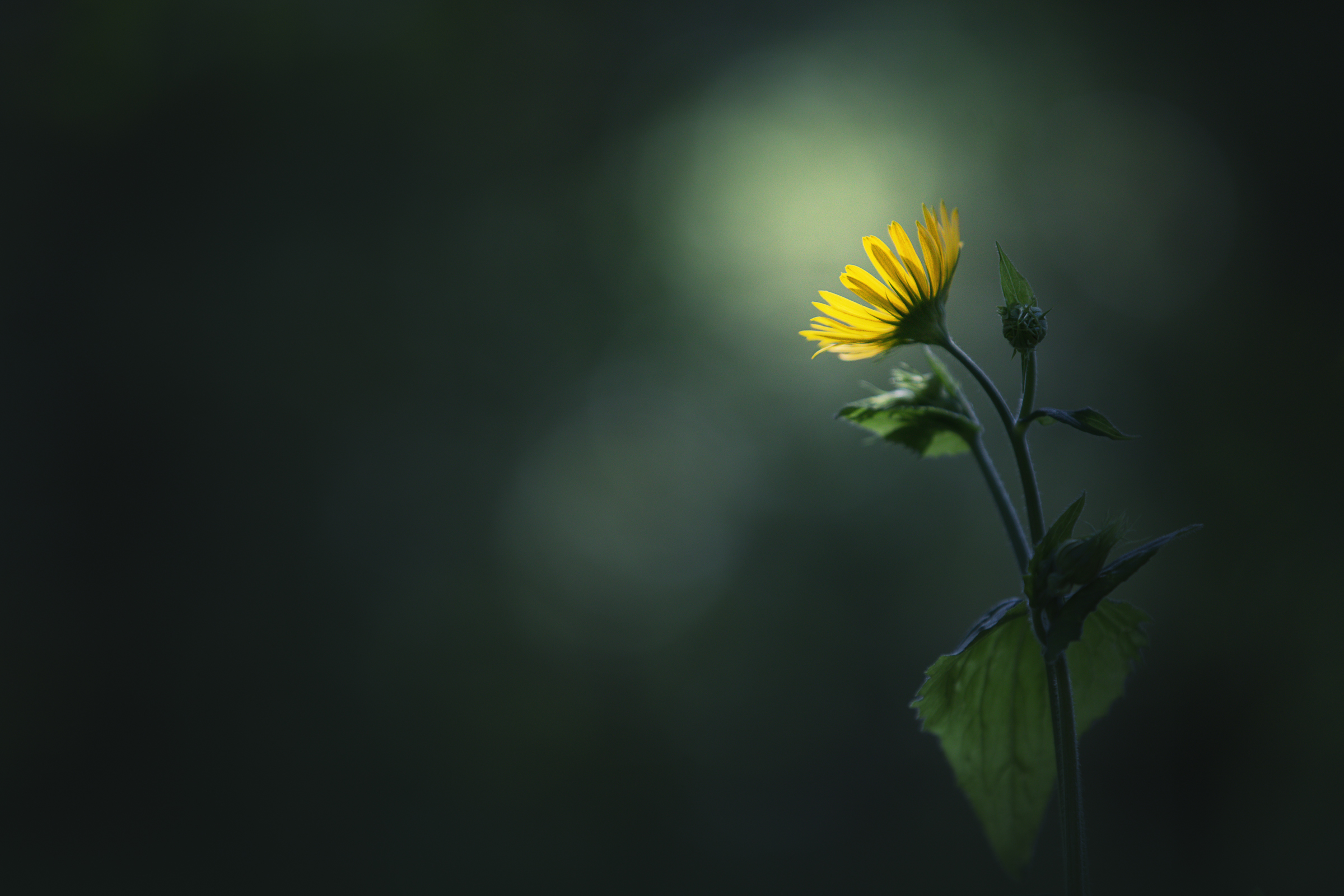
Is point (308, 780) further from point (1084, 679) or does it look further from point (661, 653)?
point (1084, 679)

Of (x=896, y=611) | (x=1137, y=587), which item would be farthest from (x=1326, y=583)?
(x=896, y=611)

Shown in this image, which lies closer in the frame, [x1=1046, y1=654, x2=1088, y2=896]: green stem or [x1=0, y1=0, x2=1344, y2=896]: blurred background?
[x1=1046, y1=654, x2=1088, y2=896]: green stem

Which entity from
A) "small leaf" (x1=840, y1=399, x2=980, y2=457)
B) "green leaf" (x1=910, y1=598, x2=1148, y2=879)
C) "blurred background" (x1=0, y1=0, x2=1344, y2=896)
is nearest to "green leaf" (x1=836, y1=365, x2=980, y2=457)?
"small leaf" (x1=840, y1=399, x2=980, y2=457)

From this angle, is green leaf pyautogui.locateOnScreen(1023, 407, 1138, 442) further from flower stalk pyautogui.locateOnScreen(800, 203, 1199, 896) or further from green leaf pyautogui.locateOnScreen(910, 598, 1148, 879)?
green leaf pyautogui.locateOnScreen(910, 598, 1148, 879)

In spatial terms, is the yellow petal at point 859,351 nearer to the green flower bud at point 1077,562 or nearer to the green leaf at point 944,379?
the green leaf at point 944,379

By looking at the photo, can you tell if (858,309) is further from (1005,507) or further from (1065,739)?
(1065,739)

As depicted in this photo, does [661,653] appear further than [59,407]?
Yes
